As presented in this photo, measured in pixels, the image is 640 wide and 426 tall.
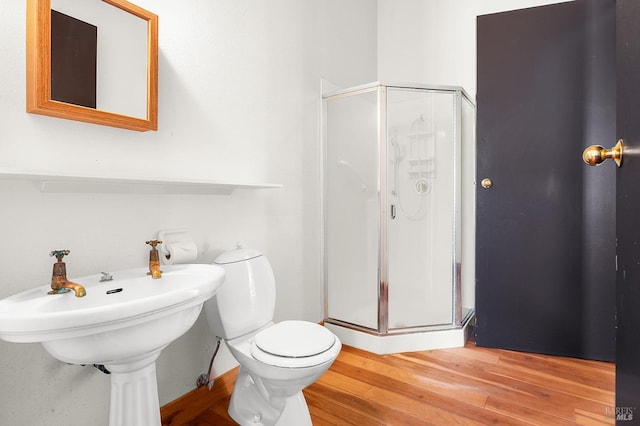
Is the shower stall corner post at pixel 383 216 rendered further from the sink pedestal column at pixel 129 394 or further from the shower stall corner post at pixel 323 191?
the sink pedestal column at pixel 129 394

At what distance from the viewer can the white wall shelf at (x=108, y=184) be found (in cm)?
100

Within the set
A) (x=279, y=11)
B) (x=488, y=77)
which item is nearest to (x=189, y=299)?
(x=279, y=11)

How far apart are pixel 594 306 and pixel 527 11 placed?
1827 millimetres

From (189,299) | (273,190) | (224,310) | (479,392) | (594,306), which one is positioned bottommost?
(479,392)

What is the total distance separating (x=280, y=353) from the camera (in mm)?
1253

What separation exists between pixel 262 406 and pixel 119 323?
2.89 ft

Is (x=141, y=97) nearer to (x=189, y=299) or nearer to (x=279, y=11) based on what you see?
(x=189, y=299)

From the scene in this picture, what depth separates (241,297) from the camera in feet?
4.95

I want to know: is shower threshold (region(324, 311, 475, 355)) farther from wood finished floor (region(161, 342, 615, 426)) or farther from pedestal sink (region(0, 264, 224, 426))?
pedestal sink (region(0, 264, 224, 426))

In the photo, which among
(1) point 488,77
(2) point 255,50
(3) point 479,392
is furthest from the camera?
(1) point 488,77

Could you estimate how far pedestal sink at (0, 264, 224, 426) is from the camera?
744 mm

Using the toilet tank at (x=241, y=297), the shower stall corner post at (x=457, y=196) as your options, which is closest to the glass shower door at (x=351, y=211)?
the shower stall corner post at (x=457, y=196)

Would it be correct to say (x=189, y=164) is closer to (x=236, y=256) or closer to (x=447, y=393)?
(x=236, y=256)

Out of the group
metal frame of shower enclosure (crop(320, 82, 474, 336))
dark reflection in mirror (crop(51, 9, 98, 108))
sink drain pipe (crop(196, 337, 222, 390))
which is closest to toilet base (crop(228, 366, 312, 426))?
sink drain pipe (crop(196, 337, 222, 390))
